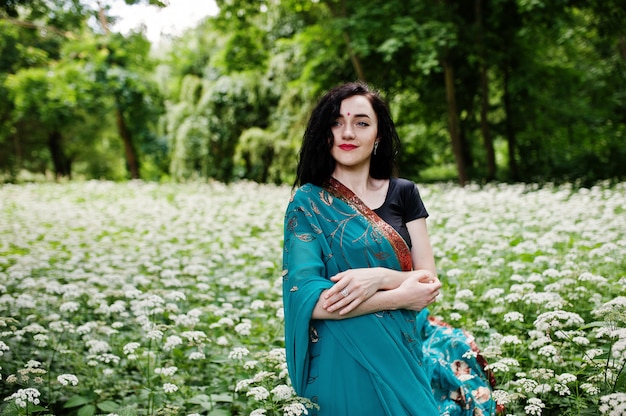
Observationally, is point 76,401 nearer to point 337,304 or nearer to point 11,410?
point 11,410

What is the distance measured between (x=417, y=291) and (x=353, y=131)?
699mm

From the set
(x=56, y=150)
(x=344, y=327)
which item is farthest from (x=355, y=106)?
(x=56, y=150)

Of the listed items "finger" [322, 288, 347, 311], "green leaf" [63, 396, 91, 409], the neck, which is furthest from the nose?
"green leaf" [63, 396, 91, 409]

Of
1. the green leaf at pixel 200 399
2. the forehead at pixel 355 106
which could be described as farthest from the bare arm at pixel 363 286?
the green leaf at pixel 200 399

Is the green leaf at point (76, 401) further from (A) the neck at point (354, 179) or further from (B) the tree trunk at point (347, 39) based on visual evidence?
(B) the tree trunk at point (347, 39)

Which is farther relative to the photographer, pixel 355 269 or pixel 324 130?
pixel 324 130

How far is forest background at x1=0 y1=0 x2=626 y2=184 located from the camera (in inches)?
382

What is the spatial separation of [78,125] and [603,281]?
81.3 ft

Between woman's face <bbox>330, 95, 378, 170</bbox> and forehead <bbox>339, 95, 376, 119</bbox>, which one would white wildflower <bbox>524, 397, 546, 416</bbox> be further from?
forehead <bbox>339, 95, 376, 119</bbox>

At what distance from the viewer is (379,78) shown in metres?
12.4

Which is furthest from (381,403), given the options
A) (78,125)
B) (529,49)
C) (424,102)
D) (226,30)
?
(78,125)

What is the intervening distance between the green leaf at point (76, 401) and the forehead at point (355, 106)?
1856mm

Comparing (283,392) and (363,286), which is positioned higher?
(363,286)

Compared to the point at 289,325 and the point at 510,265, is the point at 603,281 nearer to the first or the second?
the point at 510,265
